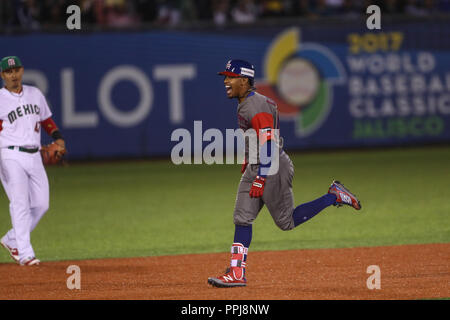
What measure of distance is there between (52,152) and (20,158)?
1.43 ft

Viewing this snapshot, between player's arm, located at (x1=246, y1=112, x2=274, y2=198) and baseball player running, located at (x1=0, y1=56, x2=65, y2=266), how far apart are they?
123 inches

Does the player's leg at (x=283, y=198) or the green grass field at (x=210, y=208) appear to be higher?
the player's leg at (x=283, y=198)

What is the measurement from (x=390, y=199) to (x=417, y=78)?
25.4 ft

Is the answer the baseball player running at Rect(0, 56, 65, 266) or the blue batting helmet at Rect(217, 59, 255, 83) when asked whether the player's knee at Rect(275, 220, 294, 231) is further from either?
the baseball player running at Rect(0, 56, 65, 266)

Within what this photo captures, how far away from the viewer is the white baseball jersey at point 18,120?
31.7 feet

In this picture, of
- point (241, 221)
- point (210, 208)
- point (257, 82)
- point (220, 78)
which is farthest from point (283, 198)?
point (257, 82)

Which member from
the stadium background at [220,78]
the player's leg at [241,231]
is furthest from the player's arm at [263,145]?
the stadium background at [220,78]

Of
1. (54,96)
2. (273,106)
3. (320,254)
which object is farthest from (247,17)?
(273,106)

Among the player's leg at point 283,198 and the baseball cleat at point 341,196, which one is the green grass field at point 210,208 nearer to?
the baseball cleat at point 341,196

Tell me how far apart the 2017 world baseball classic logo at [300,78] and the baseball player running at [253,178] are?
1301 cm

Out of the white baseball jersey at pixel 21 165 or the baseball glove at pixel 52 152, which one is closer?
the white baseball jersey at pixel 21 165

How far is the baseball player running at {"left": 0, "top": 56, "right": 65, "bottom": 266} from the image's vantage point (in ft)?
31.6

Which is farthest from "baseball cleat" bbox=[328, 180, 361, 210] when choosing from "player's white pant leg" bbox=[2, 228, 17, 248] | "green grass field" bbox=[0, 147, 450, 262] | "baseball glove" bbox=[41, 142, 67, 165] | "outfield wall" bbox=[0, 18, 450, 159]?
"outfield wall" bbox=[0, 18, 450, 159]
